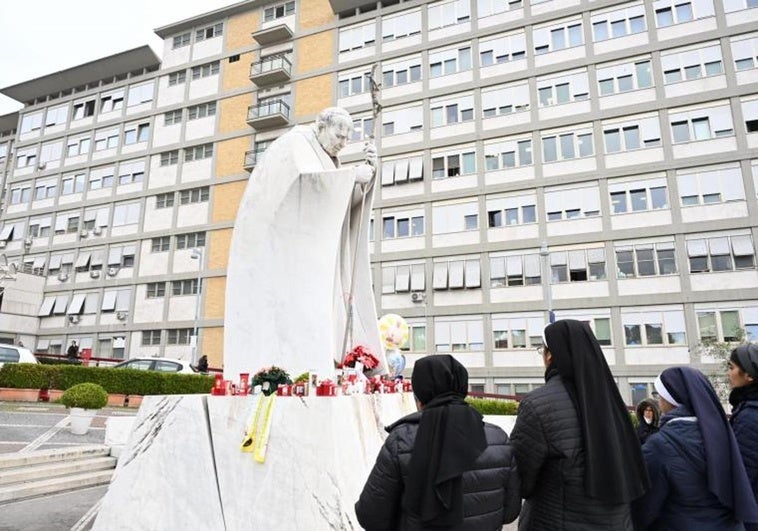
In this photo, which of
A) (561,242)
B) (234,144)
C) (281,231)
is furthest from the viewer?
(234,144)

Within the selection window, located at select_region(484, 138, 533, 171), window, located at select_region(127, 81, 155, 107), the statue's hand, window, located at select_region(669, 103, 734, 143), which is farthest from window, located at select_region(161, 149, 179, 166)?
the statue's hand

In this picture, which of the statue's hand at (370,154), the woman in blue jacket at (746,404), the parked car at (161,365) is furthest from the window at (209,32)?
the woman in blue jacket at (746,404)

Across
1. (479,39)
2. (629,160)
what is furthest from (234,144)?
(629,160)

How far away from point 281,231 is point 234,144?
92.3 ft

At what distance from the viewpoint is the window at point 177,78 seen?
34.2 m

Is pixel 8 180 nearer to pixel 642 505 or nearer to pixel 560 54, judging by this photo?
pixel 560 54

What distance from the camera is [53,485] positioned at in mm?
6230

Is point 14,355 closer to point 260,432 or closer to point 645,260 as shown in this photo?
point 260,432

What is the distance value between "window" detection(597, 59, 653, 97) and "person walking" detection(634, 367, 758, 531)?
2497 cm

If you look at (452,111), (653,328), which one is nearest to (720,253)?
(653,328)

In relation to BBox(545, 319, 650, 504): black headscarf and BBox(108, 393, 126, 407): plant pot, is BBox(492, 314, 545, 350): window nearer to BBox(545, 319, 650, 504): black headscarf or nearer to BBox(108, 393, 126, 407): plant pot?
BBox(108, 393, 126, 407): plant pot

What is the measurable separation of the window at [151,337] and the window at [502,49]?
23387 mm

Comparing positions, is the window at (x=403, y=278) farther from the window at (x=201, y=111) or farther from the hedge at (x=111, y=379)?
the window at (x=201, y=111)

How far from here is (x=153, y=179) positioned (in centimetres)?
3331
